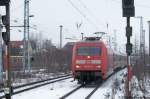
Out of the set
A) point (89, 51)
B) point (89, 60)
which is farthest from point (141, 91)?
point (89, 51)

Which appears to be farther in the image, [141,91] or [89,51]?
[89,51]

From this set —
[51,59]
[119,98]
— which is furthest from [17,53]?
[119,98]

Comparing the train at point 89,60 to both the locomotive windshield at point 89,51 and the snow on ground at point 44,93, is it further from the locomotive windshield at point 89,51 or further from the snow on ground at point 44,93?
the snow on ground at point 44,93

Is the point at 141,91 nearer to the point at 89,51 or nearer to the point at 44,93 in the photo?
the point at 44,93

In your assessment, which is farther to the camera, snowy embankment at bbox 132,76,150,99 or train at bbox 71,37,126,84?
train at bbox 71,37,126,84

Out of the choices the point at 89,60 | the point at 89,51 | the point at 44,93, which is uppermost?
the point at 89,51

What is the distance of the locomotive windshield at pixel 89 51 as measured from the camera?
34.8m

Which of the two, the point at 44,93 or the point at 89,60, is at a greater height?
the point at 89,60

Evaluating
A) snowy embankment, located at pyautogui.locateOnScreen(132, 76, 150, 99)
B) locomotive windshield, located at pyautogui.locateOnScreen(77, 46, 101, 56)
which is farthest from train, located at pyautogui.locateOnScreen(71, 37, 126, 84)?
snowy embankment, located at pyautogui.locateOnScreen(132, 76, 150, 99)

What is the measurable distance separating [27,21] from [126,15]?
31783 millimetres

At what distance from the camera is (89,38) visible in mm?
35938

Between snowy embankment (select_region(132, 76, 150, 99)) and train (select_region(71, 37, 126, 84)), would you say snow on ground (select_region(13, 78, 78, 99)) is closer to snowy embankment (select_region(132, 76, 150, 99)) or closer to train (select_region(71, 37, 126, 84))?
train (select_region(71, 37, 126, 84))

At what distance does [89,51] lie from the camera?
3488 centimetres

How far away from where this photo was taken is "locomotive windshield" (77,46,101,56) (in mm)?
34750
